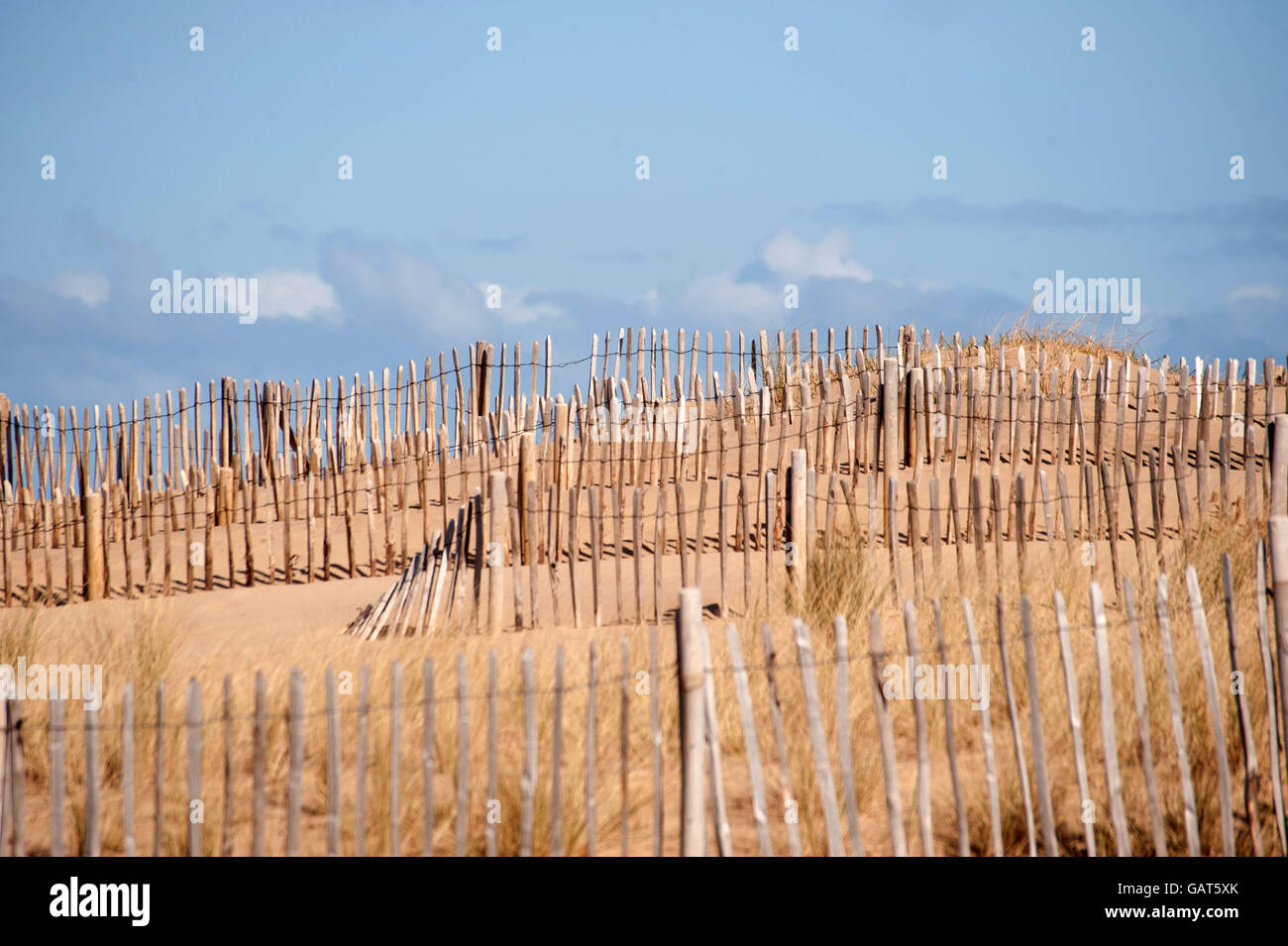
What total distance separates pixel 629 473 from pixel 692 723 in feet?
25.4

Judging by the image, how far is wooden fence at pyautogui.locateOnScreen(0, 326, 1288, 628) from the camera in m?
8.06

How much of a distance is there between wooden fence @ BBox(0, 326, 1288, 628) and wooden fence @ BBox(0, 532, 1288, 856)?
8.11 ft

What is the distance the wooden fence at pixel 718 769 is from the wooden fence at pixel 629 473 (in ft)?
8.11

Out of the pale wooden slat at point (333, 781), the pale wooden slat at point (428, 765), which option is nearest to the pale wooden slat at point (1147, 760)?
the pale wooden slat at point (428, 765)

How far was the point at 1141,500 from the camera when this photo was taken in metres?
10.3

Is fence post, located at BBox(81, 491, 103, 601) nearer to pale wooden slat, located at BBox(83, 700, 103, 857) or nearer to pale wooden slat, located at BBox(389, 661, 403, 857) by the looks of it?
pale wooden slat, located at BBox(83, 700, 103, 857)

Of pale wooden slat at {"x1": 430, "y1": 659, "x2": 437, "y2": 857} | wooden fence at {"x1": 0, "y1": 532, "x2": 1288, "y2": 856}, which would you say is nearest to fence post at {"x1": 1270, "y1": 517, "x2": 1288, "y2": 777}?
wooden fence at {"x1": 0, "y1": 532, "x2": 1288, "y2": 856}

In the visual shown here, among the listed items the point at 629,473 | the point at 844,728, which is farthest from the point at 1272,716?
the point at 629,473

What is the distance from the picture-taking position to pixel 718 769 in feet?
11.5

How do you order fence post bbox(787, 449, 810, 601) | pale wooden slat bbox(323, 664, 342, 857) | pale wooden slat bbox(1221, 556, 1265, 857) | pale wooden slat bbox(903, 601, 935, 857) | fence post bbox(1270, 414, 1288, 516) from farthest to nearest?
1. fence post bbox(1270, 414, 1288, 516)
2. fence post bbox(787, 449, 810, 601)
3. pale wooden slat bbox(1221, 556, 1265, 857)
4. pale wooden slat bbox(903, 601, 935, 857)
5. pale wooden slat bbox(323, 664, 342, 857)

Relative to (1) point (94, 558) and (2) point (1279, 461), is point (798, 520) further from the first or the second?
(1) point (94, 558)
